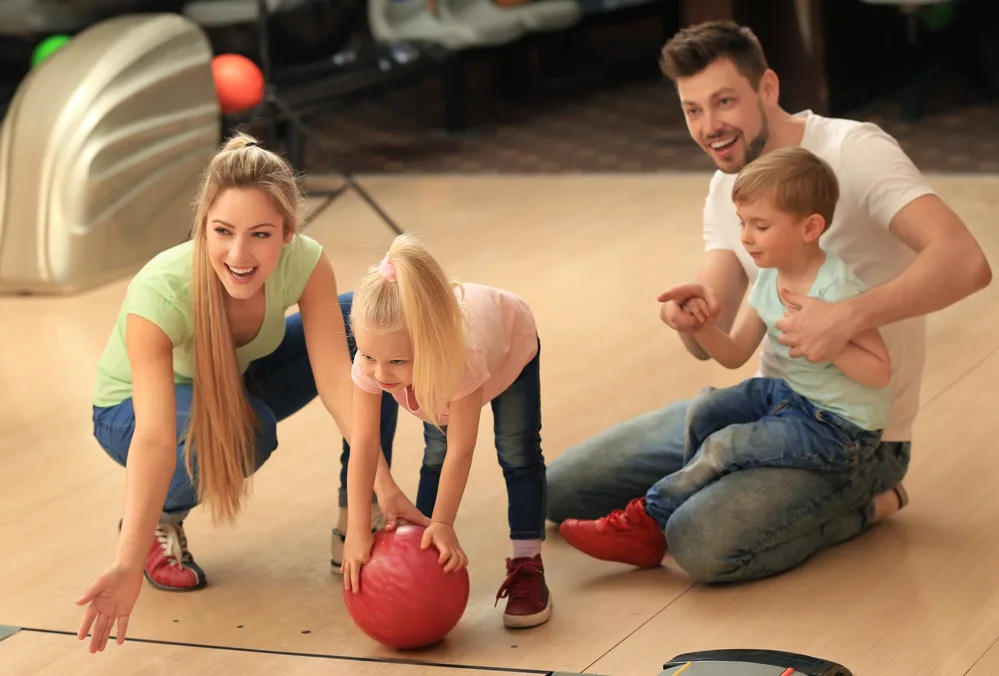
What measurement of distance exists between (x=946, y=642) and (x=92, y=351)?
2.71 m

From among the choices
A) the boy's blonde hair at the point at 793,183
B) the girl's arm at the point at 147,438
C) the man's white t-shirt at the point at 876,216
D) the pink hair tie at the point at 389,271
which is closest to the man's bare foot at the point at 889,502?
the man's white t-shirt at the point at 876,216

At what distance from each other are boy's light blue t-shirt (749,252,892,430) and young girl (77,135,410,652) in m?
0.71

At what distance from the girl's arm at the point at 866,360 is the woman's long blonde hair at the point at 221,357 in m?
0.96

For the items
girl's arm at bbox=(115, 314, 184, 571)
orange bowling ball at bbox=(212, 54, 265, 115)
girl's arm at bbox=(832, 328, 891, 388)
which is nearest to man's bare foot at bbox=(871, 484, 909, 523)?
girl's arm at bbox=(832, 328, 891, 388)

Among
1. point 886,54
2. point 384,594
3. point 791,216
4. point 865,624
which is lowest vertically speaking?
point 886,54

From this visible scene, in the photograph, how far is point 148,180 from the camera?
5.09m

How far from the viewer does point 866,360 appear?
2.35 meters

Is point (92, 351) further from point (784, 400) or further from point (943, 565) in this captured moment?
point (943, 565)

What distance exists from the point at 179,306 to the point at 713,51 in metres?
1.05

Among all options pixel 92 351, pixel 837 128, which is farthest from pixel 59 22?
pixel 837 128

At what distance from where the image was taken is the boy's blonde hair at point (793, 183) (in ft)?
7.63

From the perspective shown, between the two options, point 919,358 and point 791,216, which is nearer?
point 791,216

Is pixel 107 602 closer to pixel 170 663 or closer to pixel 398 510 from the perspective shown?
pixel 170 663

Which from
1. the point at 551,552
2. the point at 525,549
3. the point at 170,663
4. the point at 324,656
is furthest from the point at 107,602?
the point at 551,552
